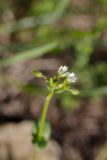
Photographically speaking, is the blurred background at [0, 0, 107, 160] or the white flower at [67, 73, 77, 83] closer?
the white flower at [67, 73, 77, 83]

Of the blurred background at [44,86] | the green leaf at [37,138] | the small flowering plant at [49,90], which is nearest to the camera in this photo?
the small flowering plant at [49,90]

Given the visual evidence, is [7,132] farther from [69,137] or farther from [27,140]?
[69,137]

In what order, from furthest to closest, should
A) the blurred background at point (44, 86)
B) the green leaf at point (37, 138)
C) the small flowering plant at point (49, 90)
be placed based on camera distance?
the blurred background at point (44, 86) < the green leaf at point (37, 138) < the small flowering plant at point (49, 90)

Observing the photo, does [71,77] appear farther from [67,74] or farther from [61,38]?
[61,38]

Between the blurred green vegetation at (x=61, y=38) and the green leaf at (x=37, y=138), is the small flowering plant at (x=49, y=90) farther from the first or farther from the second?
the blurred green vegetation at (x=61, y=38)

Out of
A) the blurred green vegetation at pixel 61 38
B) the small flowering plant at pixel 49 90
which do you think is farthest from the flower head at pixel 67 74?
the blurred green vegetation at pixel 61 38

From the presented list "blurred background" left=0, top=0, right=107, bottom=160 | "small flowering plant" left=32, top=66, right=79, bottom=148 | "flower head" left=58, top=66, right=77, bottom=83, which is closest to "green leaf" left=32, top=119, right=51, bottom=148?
"small flowering plant" left=32, top=66, right=79, bottom=148

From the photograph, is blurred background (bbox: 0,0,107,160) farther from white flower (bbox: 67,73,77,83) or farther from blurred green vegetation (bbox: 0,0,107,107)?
white flower (bbox: 67,73,77,83)

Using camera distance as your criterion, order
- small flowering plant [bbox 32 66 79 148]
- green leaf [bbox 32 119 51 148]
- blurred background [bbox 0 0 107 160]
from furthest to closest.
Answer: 1. blurred background [bbox 0 0 107 160]
2. green leaf [bbox 32 119 51 148]
3. small flowering plant [bbox 32 66 79 148]
